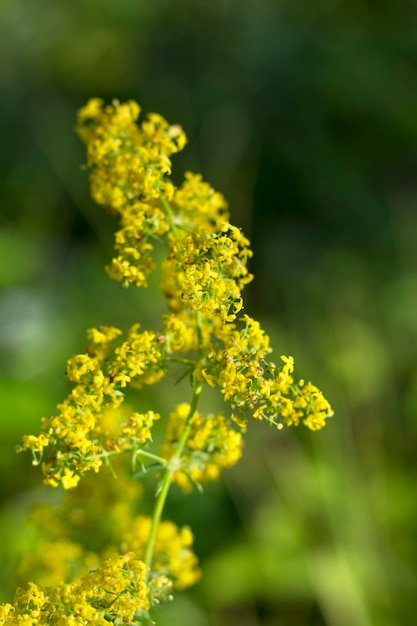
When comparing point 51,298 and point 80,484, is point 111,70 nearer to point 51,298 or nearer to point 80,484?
point 51,298

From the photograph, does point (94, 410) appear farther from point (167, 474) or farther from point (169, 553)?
point (169, 553)

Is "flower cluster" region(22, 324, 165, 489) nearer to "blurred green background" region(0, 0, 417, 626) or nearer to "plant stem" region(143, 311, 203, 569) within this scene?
"plant stem" region(143, 311, 203, 569)

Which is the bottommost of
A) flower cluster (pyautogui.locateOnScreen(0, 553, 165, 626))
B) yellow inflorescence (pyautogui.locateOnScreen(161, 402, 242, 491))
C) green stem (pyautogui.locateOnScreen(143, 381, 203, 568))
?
flower cluster (pyautogui.locateOnScreen(0, 553, 165, 626))

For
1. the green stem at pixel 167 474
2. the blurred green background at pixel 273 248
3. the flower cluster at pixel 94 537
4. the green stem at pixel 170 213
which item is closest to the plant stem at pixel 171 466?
the green stem at pixel 167 474

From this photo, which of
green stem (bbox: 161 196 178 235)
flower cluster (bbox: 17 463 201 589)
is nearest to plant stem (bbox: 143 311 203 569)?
green stem (bbox: 161 196 178 235)

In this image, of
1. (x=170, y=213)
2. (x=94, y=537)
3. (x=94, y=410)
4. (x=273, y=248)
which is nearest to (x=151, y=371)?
(x=94, y=410)

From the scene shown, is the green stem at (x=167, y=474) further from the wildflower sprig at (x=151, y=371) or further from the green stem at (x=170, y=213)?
the green stem at (x=170, y=213)

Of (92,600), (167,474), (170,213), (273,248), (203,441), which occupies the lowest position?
(92,600)
